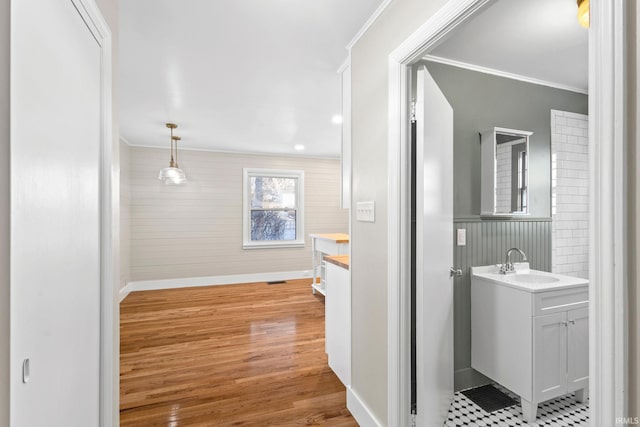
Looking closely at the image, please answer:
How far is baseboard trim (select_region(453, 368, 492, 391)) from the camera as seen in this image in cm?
223

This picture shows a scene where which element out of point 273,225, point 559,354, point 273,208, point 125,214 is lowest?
point 559,354

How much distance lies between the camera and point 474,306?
88.6 inches

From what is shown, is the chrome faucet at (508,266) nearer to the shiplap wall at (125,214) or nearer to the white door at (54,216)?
the white door at (54,216)

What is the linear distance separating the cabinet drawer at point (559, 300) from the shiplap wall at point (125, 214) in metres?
5.10

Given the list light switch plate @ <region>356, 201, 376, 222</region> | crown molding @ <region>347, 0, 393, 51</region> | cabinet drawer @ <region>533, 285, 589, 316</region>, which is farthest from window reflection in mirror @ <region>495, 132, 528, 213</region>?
crown molding @ <region>347, 0, 393, 51</region>

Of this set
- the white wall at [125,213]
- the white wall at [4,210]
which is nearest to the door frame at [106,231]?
the white wall at [4,210]

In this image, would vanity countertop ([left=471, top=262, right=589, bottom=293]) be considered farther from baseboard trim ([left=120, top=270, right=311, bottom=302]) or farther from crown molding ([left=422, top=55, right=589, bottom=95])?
baseboard trim ([left=120, top=270, right=311, bottom=302])

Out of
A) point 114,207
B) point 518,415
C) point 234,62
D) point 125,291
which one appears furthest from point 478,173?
point 125,291

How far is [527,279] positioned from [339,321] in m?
1.46

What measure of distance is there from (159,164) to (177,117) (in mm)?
1913

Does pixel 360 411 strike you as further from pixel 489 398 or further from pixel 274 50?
Answer: pixel 274 50

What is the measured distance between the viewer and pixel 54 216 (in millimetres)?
866

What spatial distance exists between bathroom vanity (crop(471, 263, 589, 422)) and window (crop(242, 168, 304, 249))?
169 inches

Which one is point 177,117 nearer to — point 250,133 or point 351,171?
point 250,133
